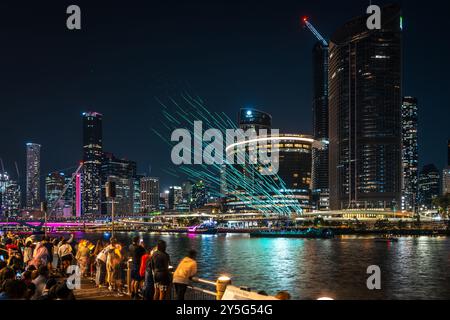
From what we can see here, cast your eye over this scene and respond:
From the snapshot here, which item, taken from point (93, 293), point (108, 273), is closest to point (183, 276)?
point (108, 273)

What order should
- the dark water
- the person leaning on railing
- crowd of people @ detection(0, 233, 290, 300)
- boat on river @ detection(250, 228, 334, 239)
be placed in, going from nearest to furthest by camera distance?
crowd of people @ detection(0, 233, 290, 300) < the person leaning on railing < the dark water < boat on river @ detection(250, 228, 334, 239)

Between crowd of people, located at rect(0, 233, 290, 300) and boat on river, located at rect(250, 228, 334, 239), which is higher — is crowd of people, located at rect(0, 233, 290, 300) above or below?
above

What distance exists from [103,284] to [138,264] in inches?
157

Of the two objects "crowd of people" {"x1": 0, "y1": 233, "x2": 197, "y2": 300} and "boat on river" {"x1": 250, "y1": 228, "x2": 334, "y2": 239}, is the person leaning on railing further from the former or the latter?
"boat on river" {"x1": 250, "y1": 228, "x2": 334, "y2": 239}

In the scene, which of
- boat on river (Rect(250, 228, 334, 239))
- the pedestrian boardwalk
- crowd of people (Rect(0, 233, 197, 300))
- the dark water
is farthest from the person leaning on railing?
boat on river (Rect(250, 228, 334, 239))

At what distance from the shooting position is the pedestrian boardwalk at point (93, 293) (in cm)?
1520

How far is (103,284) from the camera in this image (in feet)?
57.5

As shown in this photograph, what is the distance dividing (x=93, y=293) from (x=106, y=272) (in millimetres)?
1341

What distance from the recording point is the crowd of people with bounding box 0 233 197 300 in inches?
365

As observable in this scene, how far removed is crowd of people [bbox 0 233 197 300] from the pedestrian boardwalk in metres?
0.21
